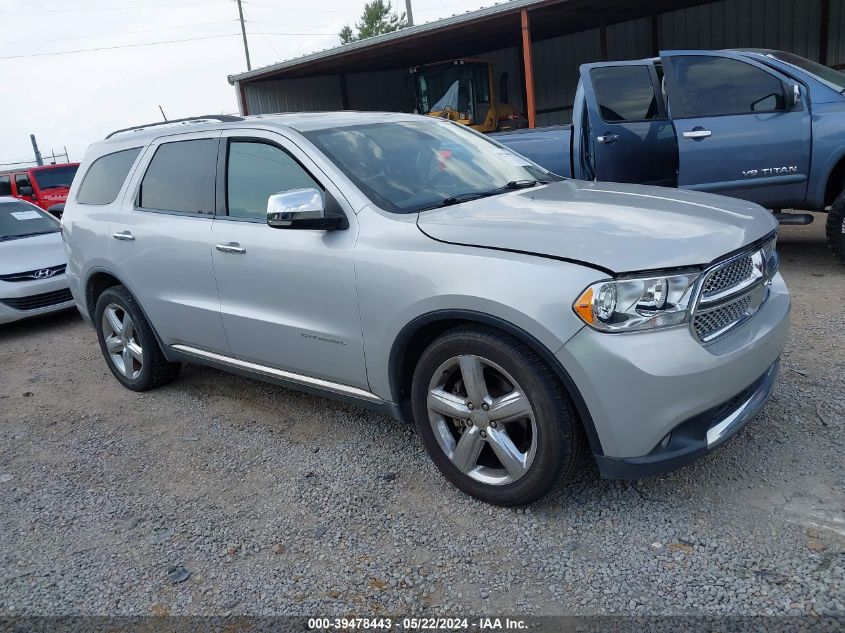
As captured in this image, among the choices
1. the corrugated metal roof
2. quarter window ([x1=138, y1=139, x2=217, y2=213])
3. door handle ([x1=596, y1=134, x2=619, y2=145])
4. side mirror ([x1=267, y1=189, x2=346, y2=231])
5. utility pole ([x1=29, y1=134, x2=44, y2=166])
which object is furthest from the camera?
utility pole ([x1=29, y1=134, x2=44, y2=166])

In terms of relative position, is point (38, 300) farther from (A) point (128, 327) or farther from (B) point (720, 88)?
(B) point (720, 88)

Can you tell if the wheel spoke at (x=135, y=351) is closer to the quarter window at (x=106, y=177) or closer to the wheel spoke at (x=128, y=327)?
the wheel spoke at (x=128, y=327)

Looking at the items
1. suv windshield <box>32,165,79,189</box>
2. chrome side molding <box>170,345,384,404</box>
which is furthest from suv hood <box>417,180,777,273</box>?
suv windshield <box>32,165,79,189</box>

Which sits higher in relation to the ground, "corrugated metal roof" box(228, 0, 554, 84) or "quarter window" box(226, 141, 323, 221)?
"corrugated metal roof" box(228, 0, 554, 84)

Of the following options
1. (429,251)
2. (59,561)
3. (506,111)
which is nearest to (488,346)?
(429,251)

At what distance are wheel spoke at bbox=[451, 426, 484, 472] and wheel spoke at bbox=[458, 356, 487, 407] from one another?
15cm

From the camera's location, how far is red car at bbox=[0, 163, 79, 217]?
16.1 meters

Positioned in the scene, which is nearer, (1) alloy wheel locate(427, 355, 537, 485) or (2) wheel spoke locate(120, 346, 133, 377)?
(1) alloy wheel locate(427, 355, 537, 485)

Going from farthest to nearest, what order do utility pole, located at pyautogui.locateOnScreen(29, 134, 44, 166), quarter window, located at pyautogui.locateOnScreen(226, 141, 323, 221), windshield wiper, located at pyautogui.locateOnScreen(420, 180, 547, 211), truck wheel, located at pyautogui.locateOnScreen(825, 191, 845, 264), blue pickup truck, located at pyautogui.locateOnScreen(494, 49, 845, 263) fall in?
utility pole, located at pyautogui.locateOnScreen(29, 134, 44, 166), blue pickup truck, located at pyautogui.locateOnScreen(494, 49, 845, 263), truck wheel, located at pyautogui.locateOnScreen(825, 191, 845, 264), quarter window, located at pyautogui.locateOnScreen(226, 141, 323, 221), windshield wiper, located at pyautogui.locateOnScreen(420, 180, 547, 211)

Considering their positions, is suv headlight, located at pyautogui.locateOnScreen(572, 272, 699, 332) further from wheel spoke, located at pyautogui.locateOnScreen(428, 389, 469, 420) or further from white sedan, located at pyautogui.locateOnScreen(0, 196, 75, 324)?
white sedan, located at pyautogui.locateOnScreen(0, 196, 75, 324)

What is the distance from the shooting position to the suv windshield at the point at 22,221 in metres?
Result: 8.16

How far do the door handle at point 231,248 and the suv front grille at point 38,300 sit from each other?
4.58 m

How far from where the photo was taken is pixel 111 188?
15.8 ft

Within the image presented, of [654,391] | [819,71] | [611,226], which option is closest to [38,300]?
[611,226]
